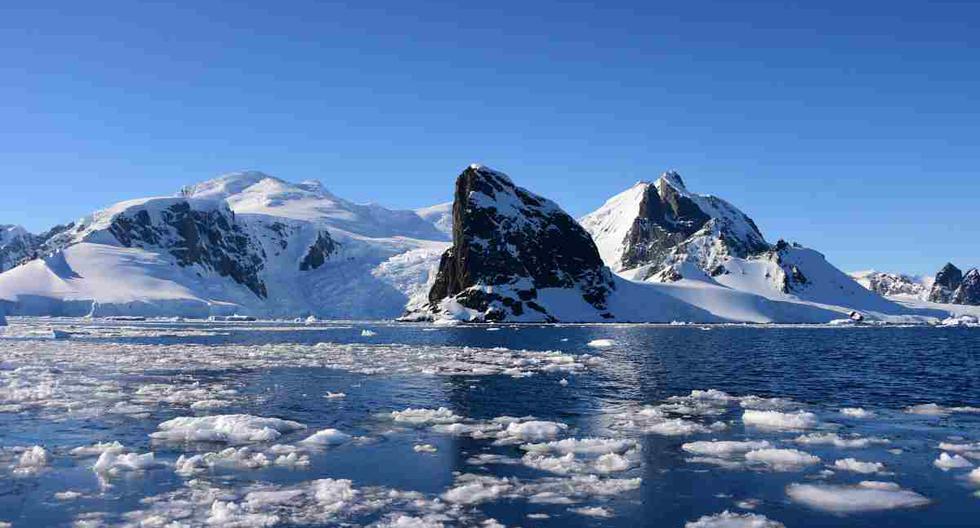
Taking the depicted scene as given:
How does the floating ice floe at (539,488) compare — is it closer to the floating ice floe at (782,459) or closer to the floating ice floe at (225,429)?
the floating ice floe at (782,459)

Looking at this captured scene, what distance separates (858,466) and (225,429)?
2066 centimetres

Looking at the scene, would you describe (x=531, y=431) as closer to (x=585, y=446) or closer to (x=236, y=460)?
(x=585, y=446)

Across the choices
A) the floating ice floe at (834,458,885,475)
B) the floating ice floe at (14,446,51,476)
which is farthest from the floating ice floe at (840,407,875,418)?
the floating ice floe at (14,446,51,476)

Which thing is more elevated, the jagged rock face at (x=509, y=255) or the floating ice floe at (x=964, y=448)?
the jagged rock face at (x=509, y=255)

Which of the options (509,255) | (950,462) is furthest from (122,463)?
(509,255)

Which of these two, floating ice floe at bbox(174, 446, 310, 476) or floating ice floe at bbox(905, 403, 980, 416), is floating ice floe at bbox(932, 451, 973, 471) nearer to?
floating ice floe at bbox(905, 403, 980, 416)

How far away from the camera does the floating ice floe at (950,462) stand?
2162cm

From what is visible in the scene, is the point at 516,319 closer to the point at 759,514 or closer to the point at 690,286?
the point at 690,286

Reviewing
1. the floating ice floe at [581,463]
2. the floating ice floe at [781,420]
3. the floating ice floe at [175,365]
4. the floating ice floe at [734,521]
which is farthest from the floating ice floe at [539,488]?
the floating ice floe at [175,365]

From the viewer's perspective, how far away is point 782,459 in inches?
893

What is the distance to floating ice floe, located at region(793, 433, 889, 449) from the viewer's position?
2503 cm

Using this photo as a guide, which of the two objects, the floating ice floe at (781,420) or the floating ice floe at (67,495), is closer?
the floating ice floe at (67,495)

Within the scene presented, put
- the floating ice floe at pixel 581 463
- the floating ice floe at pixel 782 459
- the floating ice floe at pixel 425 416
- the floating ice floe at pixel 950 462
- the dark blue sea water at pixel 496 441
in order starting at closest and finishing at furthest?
the dark blue sea water at pixel 496 441
the floating ice floe at pixel 581 463
the floating ice floe at pixel 950 462
the floating ice floe at pixel 782 459
the floating ice floe at pixel 425 416

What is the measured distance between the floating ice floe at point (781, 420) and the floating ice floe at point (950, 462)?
6355mm
